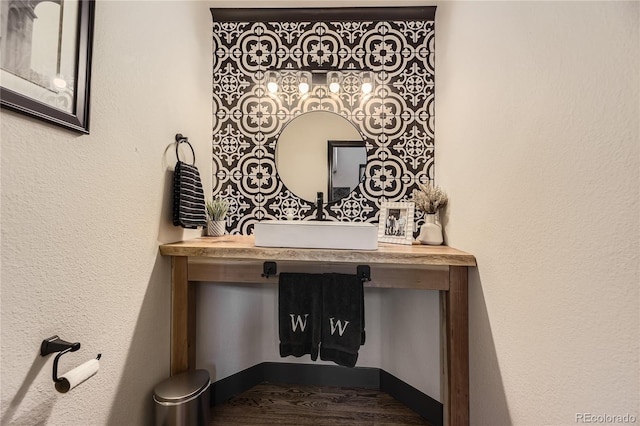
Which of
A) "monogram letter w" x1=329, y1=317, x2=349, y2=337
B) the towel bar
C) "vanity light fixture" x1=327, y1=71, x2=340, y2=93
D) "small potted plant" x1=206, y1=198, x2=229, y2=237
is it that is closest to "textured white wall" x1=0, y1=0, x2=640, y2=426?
"small potted plant" x1=206, y1=198, x2=229, y2=237

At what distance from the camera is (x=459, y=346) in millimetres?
1259

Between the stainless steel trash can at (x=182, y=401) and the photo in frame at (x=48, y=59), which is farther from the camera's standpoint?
the stainless steel trash can at (x=182, y=401)

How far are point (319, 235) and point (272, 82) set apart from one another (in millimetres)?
1148

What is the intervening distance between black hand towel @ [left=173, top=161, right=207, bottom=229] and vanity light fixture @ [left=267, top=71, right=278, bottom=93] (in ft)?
2.48

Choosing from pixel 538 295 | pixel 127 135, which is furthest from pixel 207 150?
pixel 538 295

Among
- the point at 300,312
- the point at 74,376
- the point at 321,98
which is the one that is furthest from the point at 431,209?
the point at 74,376

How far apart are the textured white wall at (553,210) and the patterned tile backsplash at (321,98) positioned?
52 centimetres

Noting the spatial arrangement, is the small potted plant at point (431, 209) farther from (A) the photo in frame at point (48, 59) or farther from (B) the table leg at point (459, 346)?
(A) the photo in frame at point (48, 59)

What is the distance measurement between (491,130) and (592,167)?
49 cm

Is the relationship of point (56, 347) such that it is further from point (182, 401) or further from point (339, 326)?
point (339, 326)

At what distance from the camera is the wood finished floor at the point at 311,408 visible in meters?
1.51

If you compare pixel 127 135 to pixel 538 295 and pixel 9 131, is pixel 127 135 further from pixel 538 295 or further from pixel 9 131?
pixel 538 295

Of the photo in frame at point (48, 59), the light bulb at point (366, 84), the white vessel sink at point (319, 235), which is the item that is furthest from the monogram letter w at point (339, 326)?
the light bulb at point (366, 84)

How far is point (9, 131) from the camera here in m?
0.70
